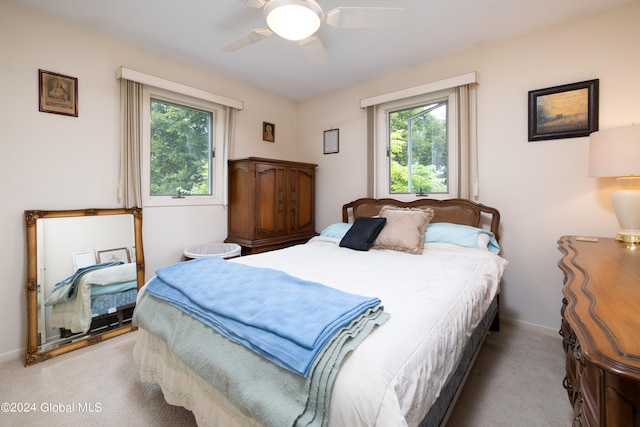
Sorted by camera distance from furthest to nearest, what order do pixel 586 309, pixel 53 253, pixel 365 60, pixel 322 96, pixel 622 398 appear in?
pixel 322 96
pixel 365 60
pixel 53 253
pixel 586 309
pixel 622 398

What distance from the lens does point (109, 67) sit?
2.50m

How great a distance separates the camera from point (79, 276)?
90.8 inches

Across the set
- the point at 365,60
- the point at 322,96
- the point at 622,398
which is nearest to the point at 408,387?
the point at 622,398

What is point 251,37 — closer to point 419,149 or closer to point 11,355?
point 419,149

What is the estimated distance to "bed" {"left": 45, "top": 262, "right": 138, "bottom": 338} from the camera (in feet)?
7.30

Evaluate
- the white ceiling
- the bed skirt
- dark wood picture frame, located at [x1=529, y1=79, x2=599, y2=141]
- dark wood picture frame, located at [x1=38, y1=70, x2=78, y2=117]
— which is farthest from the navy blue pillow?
dark wood picture frame, located at [x1=38, y1=70, x2=78, y2=117]

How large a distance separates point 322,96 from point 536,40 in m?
2.36

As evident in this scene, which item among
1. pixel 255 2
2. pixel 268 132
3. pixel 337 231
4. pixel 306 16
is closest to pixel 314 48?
pixel 306 16

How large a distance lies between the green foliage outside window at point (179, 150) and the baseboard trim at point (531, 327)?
134 inches

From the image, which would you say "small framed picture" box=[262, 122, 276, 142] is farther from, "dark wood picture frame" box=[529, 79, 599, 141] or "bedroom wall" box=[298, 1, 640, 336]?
"dark wood picture frame" box=[529, 79, 599, 141]

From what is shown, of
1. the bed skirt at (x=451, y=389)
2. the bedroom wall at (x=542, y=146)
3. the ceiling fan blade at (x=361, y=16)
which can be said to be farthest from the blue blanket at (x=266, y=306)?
the bedroom wall at (x=542, y=146)

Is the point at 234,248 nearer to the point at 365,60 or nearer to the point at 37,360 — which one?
the point at 37,360

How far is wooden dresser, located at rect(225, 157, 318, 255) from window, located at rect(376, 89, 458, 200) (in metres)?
1.05

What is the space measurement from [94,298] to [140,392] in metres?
1.08
